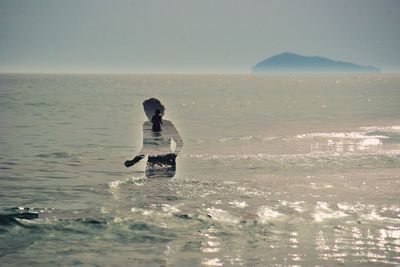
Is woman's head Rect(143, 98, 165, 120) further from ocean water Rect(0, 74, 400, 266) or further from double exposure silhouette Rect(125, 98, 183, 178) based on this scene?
ocean water Rect(0, 74, 400, 266)

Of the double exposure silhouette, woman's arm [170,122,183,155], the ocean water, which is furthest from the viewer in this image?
the double exposure silhouette

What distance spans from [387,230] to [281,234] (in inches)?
90.3

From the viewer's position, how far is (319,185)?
1800 cm

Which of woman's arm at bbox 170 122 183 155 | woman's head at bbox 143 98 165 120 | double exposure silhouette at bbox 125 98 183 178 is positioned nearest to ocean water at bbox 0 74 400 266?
double exposure silhouette at bbox 125 98 183 178

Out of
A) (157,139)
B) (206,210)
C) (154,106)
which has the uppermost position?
(154,106)

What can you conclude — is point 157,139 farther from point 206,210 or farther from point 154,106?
point 206,210

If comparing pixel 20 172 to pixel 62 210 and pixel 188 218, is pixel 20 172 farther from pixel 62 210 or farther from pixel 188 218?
pixel 188 218

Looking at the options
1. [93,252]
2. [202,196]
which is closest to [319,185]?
[202,196]

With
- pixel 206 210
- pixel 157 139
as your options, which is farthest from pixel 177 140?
pixel 206 210

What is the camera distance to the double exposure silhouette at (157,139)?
13617 millimetres

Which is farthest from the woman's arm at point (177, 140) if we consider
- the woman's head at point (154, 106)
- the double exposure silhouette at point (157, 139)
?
the woman's head at point (154, 106)

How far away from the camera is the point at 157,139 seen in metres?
14.3

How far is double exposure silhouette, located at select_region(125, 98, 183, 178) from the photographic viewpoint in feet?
44.7

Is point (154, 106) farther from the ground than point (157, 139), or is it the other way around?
point (154, 106)
